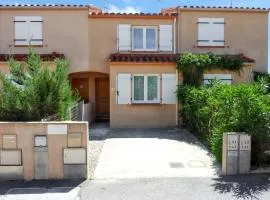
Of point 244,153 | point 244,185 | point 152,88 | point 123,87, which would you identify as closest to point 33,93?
point 244,153

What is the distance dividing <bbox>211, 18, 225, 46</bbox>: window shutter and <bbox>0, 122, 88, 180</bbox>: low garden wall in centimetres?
1239

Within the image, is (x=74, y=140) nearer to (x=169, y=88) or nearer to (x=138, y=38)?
(x=169, y=88)

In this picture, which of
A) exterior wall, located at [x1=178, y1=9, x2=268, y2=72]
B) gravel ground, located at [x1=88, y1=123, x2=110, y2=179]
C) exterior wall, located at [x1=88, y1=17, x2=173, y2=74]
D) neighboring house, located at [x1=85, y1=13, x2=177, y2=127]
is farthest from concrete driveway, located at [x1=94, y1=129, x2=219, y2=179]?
exterior wall, located at [x1=178, y1=9, x2=268, y2=72]

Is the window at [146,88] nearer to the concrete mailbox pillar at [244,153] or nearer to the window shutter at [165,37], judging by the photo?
the window shutter at [165,37]

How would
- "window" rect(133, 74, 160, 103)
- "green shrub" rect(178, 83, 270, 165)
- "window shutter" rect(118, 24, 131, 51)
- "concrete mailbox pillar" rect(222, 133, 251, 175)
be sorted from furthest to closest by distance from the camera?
"window shutter" rect(118, 24, 131, 51) → "window" rect(133, 74, 160, 103) → "green shrub" rect(178, 83, 270, 165) → "concrete mailbox pillar" rect(222, 133, 251, 175)

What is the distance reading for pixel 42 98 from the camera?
Answer: 31.0ft

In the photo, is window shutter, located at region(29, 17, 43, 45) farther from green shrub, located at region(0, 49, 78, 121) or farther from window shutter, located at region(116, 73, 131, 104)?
green shrub, located at region(0, 49, 78, 121)

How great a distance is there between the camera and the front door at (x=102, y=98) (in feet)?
63.7

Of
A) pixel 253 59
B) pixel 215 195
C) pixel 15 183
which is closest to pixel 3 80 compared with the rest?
pixel 15 183

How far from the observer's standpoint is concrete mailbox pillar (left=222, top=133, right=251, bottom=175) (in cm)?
779

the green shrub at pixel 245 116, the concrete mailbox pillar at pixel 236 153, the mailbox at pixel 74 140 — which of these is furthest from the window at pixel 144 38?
the mailbox at pixel 74 140

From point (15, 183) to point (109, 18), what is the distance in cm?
1183

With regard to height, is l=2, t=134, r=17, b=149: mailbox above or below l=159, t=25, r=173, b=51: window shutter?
below

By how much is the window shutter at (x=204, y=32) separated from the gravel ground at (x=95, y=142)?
6704mm
